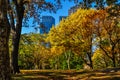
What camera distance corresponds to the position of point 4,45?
13125 mm

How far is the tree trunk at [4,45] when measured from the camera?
12.9 meters

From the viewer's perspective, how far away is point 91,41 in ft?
205

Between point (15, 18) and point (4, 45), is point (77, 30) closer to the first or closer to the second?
point (15, 18)

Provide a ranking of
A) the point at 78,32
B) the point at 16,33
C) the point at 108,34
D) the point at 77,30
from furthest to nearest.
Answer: the point at 77,30, the point at 78,32, the point at 108,34, the point at 16,33

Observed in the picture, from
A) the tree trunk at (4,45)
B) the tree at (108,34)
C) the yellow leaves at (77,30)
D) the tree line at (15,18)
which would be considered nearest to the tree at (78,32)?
the yellow leaves at (77,30)

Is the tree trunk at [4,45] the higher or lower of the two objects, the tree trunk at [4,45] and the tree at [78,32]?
the lower

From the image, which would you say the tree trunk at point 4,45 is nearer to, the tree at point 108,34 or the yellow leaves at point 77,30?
the yellow leaves at point 77,30

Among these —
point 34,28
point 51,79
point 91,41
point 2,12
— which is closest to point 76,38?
point 91,41

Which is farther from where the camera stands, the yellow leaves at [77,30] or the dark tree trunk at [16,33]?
the yellow leaves at [77,30]

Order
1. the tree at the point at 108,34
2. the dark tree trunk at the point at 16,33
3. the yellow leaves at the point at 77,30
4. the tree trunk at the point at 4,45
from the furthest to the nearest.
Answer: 1. the tree at the point at 108,34
2. the yellow leaves at the point at 77,30
3. the dark tree trunk at the point at 16,33
4. the tree trunk at the point at 4,45

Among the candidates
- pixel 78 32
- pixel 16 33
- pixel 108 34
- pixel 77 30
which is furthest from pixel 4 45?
pixel 108 34

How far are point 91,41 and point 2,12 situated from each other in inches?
1963

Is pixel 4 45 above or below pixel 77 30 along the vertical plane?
below

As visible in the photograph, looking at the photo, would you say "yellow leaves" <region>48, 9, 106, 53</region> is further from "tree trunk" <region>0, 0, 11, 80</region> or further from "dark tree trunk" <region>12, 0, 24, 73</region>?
"tree trunk" <region>0, 0, 11, 80</region>
